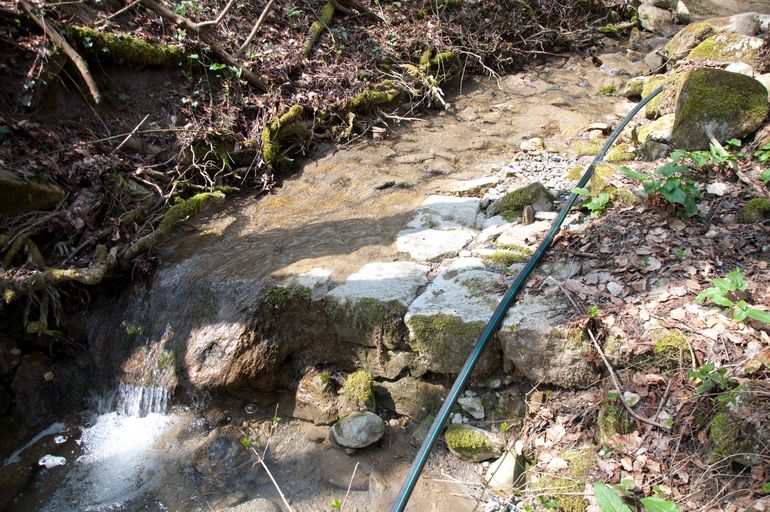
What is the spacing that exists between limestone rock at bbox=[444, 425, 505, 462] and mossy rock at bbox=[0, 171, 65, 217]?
426 cm

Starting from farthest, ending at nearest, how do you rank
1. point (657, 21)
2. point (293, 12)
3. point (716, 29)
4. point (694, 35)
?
point (657, 21) → point (293, 12) → point (694, 35) → point (716, 29)

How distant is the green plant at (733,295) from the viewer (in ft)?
7.70

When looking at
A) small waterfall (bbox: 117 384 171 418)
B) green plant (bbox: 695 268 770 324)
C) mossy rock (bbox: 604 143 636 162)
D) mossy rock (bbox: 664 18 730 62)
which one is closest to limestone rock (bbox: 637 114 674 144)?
mossy rock (bbox: 604 143 636 162)

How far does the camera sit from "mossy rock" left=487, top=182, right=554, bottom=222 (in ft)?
14.0

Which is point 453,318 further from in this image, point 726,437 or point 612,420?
point 726,437

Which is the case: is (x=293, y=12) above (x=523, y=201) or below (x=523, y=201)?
above

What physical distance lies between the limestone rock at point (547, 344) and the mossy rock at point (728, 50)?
12.2 ft

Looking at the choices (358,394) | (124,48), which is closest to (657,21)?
(124,48)

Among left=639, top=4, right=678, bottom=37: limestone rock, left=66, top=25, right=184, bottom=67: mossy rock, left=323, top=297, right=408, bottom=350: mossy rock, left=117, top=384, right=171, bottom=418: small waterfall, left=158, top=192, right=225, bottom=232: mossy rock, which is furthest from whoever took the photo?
left=639, top=4, right=678, bottom=37: limestone rock

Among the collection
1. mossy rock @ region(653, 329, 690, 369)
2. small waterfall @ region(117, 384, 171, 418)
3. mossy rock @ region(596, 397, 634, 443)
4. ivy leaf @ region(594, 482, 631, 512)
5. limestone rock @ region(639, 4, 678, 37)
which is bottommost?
small waterfall @ region(117, 384, 171, 418)

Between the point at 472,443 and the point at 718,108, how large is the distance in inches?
122

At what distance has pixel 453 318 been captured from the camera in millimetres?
3271

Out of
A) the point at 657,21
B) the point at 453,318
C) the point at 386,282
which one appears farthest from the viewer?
the point at 657,21

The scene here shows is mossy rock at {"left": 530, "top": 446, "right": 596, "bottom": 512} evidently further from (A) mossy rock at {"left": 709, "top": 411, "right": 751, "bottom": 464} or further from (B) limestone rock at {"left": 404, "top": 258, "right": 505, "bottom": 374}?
(B) limestone rock at {"left": 404, "top": 258, "right": 505, "bottom": 374}
